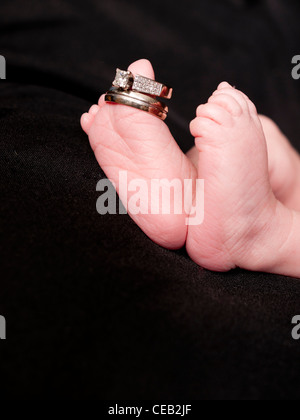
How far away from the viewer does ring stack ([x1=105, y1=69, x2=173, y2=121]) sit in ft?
2.02

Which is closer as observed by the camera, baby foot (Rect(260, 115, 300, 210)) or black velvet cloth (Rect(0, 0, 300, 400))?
black velvet cloth (Rect(0, 0, 300, 400))

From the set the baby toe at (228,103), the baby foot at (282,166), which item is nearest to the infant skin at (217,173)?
the baby toe at (228,103)

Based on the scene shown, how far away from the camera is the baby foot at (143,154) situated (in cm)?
60

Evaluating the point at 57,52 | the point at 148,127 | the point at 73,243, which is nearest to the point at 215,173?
the point at 148,127

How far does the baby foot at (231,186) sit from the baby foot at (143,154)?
4cm

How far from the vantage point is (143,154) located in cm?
62

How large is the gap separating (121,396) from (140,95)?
1.42 ft

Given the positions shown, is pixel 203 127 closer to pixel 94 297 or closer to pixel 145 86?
pixel 145 86

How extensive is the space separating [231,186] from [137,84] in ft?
0.73

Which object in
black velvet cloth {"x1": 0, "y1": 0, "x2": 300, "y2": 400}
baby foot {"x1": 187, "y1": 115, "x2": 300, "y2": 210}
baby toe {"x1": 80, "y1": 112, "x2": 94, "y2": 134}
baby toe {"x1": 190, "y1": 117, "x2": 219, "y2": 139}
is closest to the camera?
black velvet cloth {"x1": 0, "y1": 0, "x2": 300, "y2": 400}

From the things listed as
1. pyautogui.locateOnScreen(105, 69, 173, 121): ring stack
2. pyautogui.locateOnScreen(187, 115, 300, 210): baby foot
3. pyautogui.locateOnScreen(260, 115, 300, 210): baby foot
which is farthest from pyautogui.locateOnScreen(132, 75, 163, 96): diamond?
pyautogui.locateOnScreen(260, 115, 300, 210): baby foot

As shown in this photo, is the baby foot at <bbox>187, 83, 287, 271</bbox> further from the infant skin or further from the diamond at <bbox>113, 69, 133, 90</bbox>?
the diamond at <bbox>113, 69, 133, 90</bbox>

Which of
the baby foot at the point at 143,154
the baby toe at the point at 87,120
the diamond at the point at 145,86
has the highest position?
the diamond at the point at 145,86

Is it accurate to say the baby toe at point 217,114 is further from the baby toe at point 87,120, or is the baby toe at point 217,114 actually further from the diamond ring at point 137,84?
the baby toe at point 87,120
